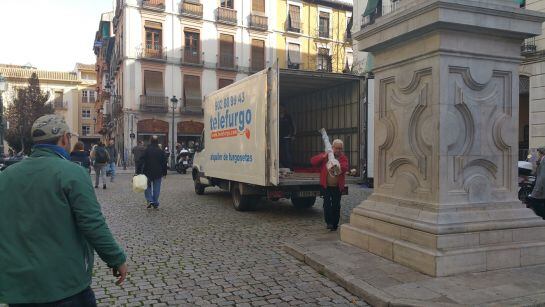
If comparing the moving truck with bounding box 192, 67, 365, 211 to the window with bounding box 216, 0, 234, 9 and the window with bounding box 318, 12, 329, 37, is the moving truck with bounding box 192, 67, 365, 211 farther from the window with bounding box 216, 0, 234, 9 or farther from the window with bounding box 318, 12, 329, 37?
the window with bounding box 318, 12, 329, 37

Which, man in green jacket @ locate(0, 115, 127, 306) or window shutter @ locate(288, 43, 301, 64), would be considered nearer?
man in green jacket @ locate(0, 115, 127, 306)

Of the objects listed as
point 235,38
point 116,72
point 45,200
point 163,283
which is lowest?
point 163,283

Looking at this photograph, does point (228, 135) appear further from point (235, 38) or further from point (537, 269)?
point (235, 38)

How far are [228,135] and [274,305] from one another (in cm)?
657

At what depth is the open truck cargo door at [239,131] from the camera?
8.48 m

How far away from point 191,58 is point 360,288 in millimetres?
32488

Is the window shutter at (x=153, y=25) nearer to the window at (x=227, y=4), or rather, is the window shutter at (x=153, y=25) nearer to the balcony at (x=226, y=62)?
the balcony at (x=226, y=62)

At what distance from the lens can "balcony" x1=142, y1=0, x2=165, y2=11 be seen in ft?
106

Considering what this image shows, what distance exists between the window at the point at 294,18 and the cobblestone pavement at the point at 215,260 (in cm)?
3059

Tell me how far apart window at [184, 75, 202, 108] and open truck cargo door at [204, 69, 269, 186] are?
908 inches

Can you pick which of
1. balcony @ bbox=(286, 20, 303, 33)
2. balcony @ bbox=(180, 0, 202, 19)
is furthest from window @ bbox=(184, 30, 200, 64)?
balcony @ bbox=(286, 20, 303, 33)

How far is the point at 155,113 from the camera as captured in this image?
3303cm

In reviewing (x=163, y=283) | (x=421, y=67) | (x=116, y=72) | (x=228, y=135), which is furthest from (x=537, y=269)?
(x=116, y=72)

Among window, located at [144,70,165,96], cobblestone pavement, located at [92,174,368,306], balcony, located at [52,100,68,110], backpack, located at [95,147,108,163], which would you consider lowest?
cobblestone pavement, located at [92,174,368,306]
